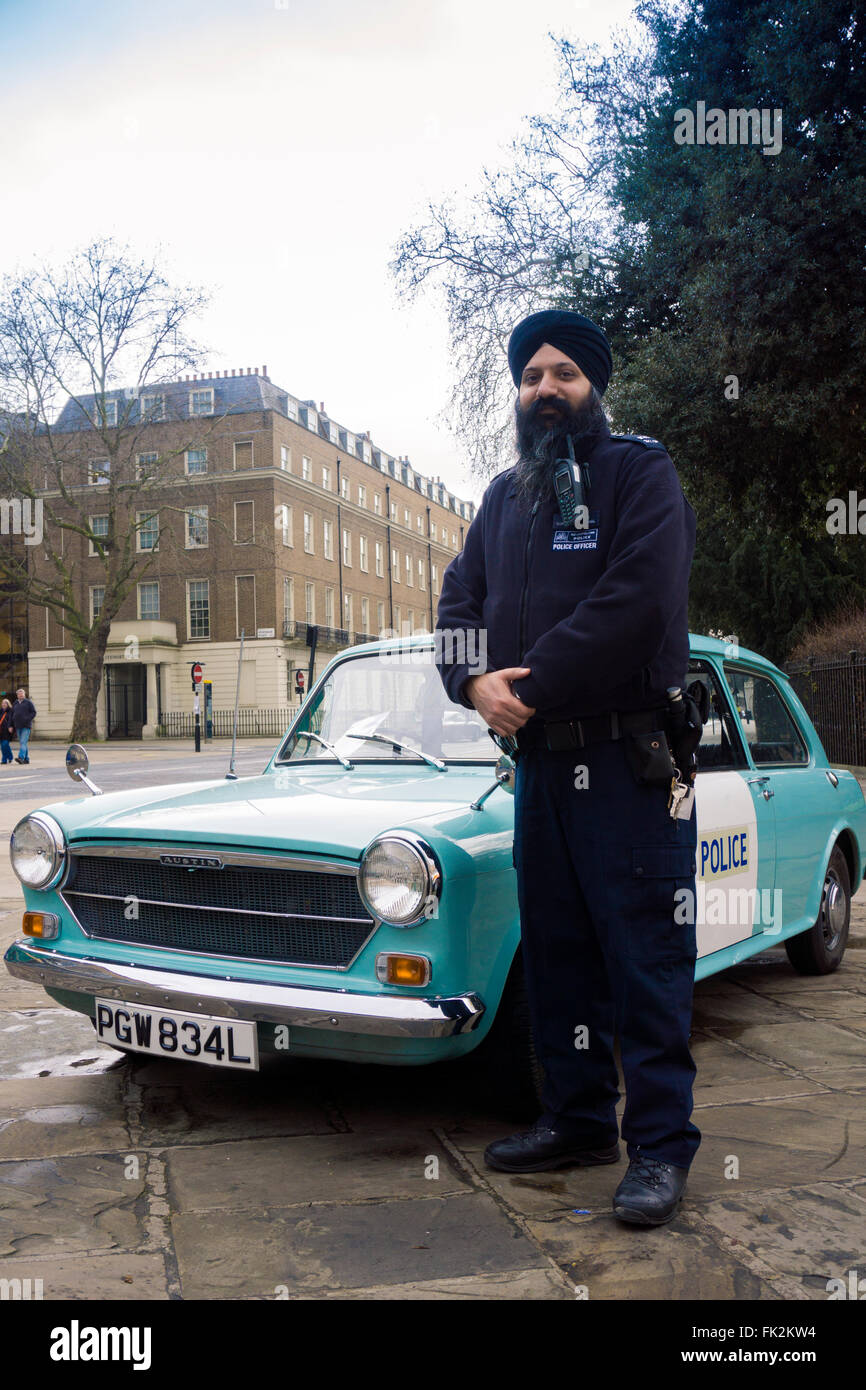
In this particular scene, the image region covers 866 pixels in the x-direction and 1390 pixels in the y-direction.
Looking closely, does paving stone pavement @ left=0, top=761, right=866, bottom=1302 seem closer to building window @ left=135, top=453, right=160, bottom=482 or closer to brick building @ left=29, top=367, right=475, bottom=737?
building window @ left=135, top=453, right=160, bottom=482

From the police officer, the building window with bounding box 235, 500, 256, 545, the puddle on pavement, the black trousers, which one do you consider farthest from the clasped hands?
the building window with bounding box 235, 500, 256, 545

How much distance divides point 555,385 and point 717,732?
1.95 meters

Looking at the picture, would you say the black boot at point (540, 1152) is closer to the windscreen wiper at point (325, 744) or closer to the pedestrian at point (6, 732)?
the windscreen wiper at point (325, 744)

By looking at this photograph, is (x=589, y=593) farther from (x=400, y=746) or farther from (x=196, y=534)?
(x=196, y=534)

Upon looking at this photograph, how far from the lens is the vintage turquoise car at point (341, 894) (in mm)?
3109

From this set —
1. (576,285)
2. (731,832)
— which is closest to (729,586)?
(576,285)

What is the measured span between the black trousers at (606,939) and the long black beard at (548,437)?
71cm

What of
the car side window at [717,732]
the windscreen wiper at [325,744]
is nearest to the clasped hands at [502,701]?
the windscreen wiper at [325,744]

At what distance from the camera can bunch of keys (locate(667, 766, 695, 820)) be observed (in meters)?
2.89

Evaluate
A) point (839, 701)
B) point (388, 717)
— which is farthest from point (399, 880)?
point (839, 701)

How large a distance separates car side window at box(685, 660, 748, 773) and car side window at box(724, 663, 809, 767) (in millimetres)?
124

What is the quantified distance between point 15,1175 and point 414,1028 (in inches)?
46.5

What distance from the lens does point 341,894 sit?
10.6ft
